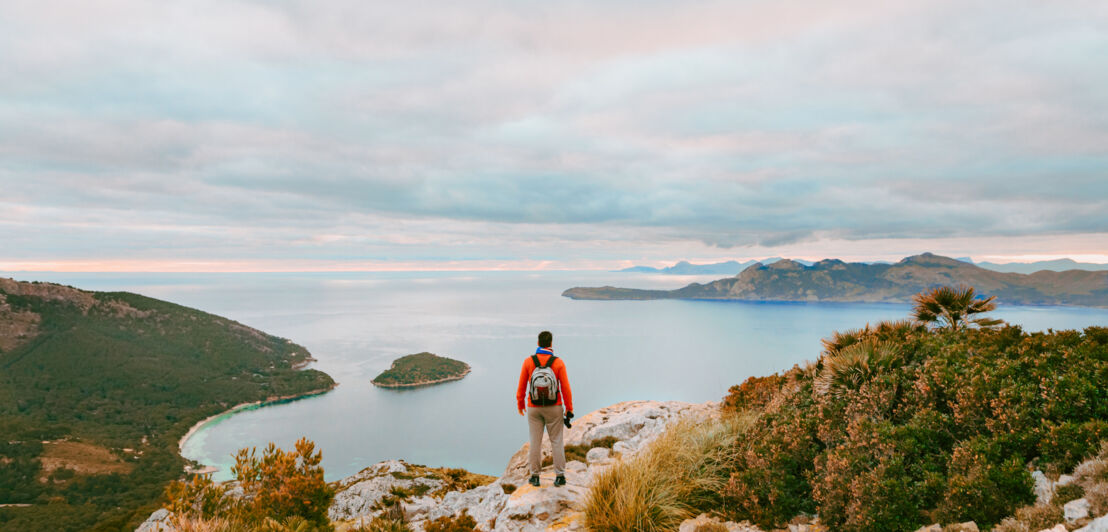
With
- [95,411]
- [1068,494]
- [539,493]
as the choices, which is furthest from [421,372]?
[1068,494]

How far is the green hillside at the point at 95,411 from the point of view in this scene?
10188cm

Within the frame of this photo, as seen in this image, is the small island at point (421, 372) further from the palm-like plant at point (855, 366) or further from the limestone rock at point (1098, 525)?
the limestone rock at point (1098, 525)

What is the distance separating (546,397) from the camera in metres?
9.01

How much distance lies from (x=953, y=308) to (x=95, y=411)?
738 feet

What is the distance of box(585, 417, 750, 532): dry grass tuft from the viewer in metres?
7.30

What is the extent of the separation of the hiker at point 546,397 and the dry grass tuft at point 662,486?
51.6 inches

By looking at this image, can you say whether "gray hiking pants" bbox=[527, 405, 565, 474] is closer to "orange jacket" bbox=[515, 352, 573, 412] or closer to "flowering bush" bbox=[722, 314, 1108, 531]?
"orange jacket" bbox=[515, 352, 573, 412]

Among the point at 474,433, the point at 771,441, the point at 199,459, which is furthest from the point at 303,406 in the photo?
the point at 771,441

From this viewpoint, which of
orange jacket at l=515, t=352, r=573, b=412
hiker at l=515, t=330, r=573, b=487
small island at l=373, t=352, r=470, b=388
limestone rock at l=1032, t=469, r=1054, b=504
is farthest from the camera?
small island at l=373, t=352, r=470, b=388

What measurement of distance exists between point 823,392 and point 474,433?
137740 mm

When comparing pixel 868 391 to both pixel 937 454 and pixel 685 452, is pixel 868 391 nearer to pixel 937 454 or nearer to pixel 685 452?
pixel 937 454

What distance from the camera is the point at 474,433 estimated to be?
135 meters

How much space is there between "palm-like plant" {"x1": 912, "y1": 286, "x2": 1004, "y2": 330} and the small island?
585 feet

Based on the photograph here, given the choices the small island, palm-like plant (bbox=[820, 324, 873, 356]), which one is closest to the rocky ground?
palm-like plant (bbox=[820, 324, 873, 356])
